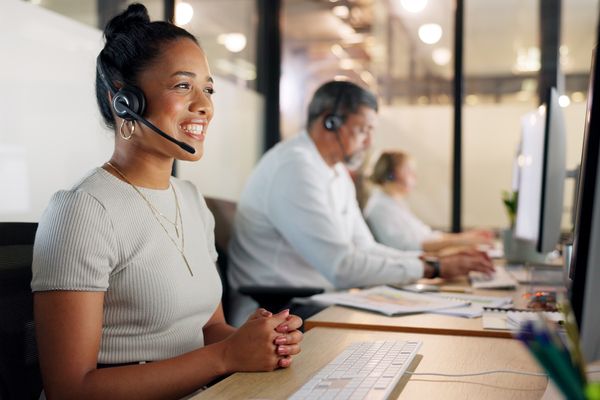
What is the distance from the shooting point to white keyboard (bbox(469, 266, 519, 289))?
216 cm

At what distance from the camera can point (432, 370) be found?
1.15m

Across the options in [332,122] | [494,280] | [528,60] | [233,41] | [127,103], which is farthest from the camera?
[528,60]

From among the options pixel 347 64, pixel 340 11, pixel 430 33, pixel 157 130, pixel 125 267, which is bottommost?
pixel 125 267

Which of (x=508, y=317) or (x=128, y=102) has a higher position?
(x=128, y=102)

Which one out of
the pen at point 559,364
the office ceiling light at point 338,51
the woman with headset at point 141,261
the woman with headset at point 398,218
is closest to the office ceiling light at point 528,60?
the woman with headset at point 398,218

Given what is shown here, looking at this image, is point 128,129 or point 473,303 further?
point 473,303

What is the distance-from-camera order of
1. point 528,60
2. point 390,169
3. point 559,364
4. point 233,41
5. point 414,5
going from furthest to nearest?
point 414,5 → point 528,60 → point 390,169 → point 233,41 → point 559,364

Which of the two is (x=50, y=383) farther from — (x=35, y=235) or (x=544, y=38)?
(x=544, y=38)

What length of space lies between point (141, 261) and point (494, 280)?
4.59 feet

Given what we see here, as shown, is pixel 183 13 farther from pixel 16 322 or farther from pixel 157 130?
pixel 16 322

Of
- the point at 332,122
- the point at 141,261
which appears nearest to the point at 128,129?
the point at 141,261

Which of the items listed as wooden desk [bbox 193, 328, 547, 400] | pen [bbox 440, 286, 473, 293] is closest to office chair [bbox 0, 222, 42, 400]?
wooden desk [bbox 193, 328, 547, 400]

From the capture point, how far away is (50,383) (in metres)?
1.10

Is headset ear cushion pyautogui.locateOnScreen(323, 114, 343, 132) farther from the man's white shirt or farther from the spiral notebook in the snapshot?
the spiral notebook
